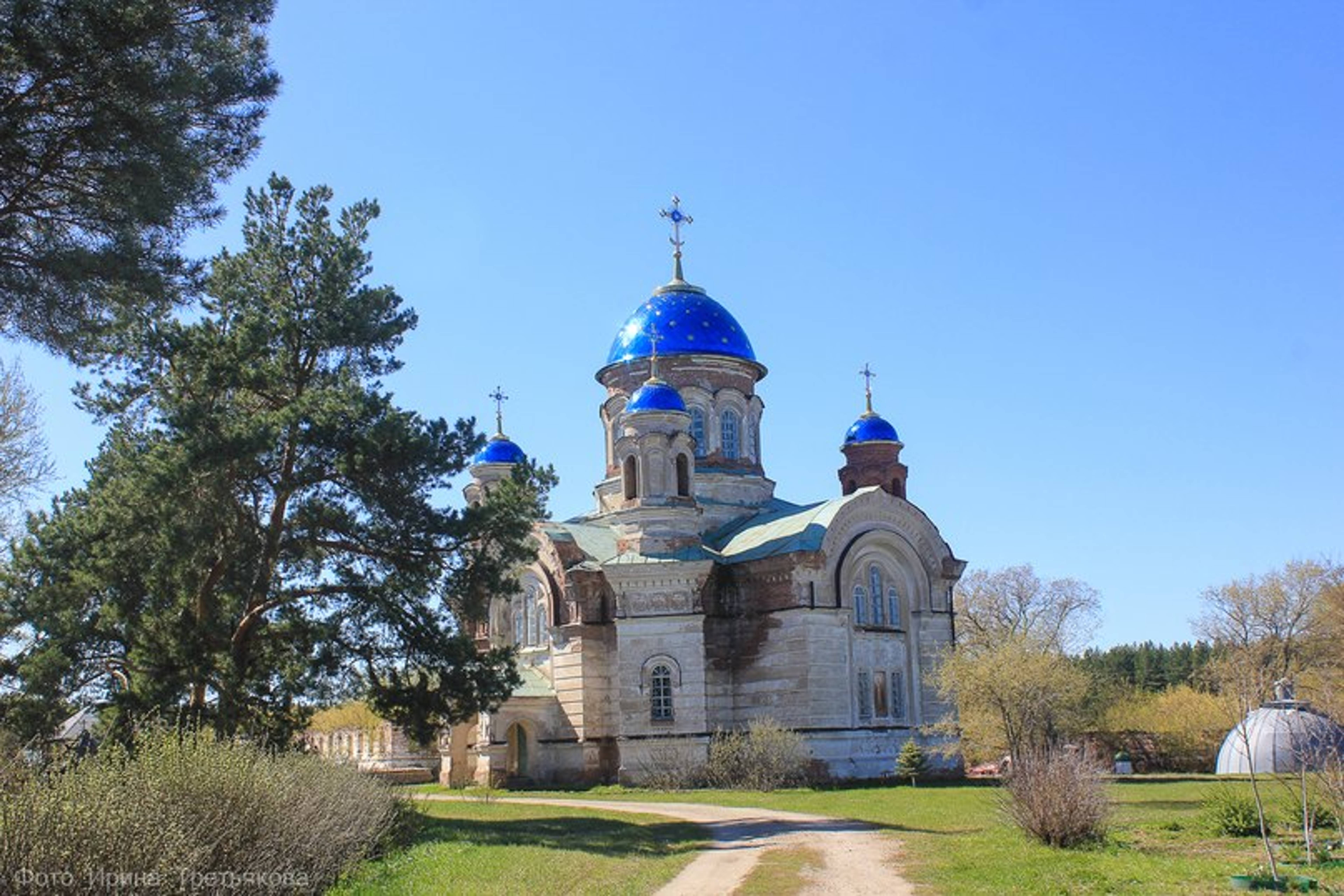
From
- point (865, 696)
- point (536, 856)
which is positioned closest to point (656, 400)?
point (865, 696)

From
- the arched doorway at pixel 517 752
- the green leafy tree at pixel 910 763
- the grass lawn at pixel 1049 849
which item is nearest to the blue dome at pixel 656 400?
the arched doorway at pixel 517 752

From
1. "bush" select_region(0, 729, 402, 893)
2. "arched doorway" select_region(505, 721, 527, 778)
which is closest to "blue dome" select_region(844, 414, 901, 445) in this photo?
"arched doorway" select_region(505, 721, 527, 778)

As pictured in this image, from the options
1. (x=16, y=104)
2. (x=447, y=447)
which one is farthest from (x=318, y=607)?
(x=16, y=104)

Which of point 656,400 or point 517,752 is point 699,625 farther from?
point 517,752

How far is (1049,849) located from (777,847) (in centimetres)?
344

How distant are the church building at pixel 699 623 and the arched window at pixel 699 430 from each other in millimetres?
40

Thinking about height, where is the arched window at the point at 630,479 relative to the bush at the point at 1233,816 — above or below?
above

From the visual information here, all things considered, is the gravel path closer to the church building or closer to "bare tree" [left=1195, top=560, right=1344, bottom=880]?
the church building

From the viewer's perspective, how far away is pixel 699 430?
33688 mm

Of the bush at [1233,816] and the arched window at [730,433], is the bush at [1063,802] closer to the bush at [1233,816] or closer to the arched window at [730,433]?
the bush at [1233,816]

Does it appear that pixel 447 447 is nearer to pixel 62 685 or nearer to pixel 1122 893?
pixel 62 685

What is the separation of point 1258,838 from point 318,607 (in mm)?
13826

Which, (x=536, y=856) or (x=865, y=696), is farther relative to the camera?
(x=865, y=696)

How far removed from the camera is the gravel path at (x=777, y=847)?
12.3 metres
